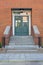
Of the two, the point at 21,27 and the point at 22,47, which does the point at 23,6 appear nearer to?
the point at 21,27

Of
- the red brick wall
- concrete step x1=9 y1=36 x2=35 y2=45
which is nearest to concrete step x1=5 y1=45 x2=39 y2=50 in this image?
concrete step x1=9 y1=36 x2=35 y2=45

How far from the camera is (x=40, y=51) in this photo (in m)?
15.8

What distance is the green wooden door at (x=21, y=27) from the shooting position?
70.8ft

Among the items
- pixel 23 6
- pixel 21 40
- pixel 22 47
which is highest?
pixel 23 6

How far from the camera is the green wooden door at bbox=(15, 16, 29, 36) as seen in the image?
21.6 metres

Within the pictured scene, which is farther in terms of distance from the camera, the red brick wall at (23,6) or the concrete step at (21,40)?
the red brick wall at (23,6)

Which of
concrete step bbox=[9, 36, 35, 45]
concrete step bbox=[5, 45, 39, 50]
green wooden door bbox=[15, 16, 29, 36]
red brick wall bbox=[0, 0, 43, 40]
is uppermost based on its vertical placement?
red brick wall bbox=[0, 0, 43, 40]

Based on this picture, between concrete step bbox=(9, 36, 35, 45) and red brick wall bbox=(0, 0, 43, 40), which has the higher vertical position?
red brick wall bbox=(0, 0, 43, 40)

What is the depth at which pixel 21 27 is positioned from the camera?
21.8 metres

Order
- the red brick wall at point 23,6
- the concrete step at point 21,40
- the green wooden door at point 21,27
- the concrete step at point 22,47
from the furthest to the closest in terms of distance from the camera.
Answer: the green wooden door at point 21,27 → the red brick wall at point 23,6 → the concrete step at point 21,40 → the concrete step at point 22,47

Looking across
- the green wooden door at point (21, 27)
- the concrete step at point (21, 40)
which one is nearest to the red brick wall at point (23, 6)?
the green wooden door at point (21, 27)

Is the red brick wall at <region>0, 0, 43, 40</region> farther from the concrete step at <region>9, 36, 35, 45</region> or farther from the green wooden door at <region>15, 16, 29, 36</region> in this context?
the concrete step at <region>9, 36, 35, 45</region>

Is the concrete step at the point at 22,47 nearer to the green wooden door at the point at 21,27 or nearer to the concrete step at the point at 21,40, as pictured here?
the concrete step at the point at 21,40

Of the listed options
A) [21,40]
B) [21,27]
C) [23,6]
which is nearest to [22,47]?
[21,40]
